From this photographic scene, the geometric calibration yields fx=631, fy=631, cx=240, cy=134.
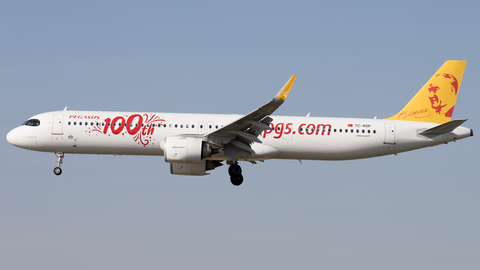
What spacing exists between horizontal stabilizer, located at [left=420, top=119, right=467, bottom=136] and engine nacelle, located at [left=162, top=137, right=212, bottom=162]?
13.4 metres

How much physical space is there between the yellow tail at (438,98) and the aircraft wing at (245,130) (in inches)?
393

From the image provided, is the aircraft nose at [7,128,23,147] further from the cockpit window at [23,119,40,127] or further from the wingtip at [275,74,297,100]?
the wingtip at [275,74,297,100]

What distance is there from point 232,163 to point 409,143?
10.5 meters

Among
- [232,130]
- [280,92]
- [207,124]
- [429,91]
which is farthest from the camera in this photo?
[429,91]

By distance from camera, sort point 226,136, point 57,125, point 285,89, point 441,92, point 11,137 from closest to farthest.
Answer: point 285,89 < point 226,136 < point 57,125 < point 11,137 < point 441,92

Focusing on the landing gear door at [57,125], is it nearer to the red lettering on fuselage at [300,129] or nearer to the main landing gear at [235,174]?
the main landing gear at [235,174]

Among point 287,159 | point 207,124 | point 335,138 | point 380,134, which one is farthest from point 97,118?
point 380,134

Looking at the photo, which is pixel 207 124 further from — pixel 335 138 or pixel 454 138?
pixel 454 138

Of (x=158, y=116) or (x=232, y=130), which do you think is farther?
(x=158, y=116)

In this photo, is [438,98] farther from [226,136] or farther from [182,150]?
[182,150]

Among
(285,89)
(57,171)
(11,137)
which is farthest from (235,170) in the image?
(11,137)

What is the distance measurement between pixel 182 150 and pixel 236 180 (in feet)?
14.6

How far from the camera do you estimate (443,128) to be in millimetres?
36375

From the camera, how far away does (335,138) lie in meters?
36.6
